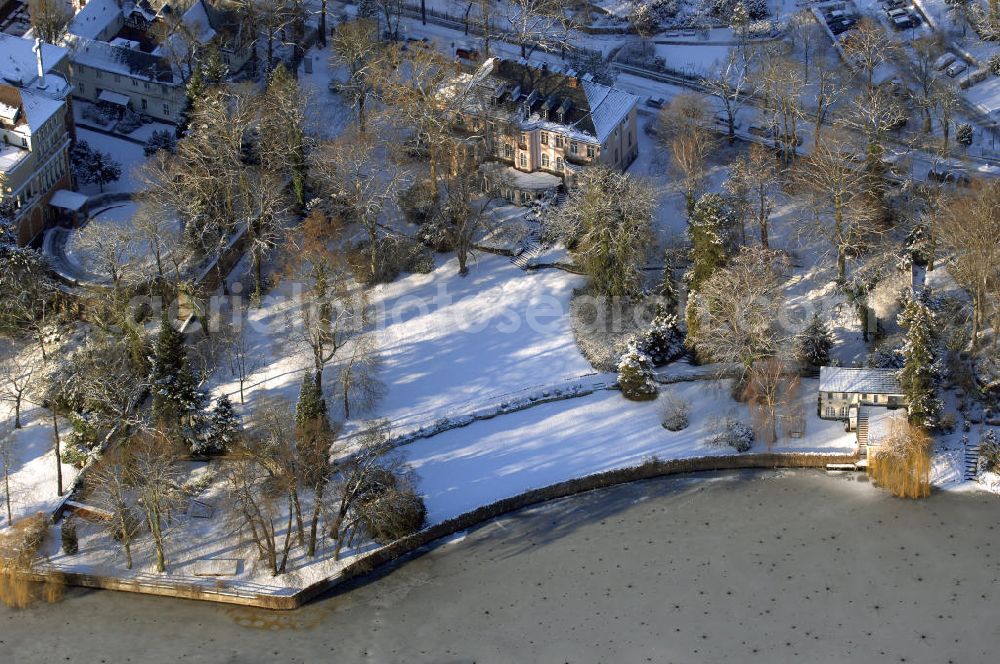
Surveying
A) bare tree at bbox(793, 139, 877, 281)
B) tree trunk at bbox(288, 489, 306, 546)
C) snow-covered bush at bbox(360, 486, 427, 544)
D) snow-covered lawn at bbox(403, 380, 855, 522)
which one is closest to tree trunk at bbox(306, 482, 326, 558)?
tree trunk at bbox(288, 489, 306, 546)

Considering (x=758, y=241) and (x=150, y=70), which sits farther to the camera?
(x=150, y=70)

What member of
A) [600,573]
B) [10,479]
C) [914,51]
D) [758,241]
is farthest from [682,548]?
[914,51]

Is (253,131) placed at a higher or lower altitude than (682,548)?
higher

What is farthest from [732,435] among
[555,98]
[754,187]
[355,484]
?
[555,98]

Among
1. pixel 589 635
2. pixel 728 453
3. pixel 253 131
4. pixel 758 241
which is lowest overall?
pixel 589 635

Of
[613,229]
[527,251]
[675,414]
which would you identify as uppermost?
[613,229]

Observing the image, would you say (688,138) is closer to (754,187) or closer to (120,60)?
(754,187)

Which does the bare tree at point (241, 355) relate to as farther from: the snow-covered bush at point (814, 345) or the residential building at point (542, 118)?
the snow-covered bush at point (814, 345)

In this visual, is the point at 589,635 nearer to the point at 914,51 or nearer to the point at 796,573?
the point at 796,573
